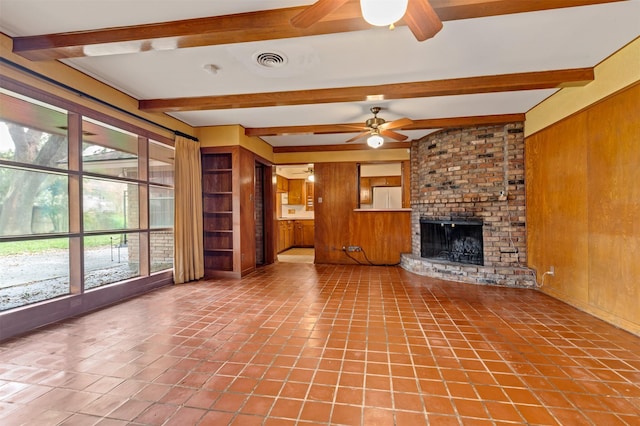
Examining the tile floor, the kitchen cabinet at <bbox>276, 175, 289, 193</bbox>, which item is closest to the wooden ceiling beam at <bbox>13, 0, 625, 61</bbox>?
the tile floor

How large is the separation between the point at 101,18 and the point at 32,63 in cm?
108

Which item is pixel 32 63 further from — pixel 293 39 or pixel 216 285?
pixel 216 285

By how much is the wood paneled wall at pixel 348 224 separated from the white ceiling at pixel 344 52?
2.42 metres

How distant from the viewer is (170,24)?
2.13 meters

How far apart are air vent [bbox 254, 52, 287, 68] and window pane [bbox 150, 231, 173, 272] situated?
3.01 metres

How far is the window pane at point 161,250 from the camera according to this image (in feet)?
13.9

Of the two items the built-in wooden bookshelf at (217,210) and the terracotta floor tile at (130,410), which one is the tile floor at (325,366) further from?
the built-in wooden bookshelf at (217,210)

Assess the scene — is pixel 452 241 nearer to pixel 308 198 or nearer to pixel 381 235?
pixel 381 235

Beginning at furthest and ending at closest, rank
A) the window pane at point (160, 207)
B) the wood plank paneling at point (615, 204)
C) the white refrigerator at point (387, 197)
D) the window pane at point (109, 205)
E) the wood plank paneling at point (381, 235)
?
the white refrigerator at point (387, 197), the wood plank paneling at point (381, 235), the window pane at point (160, 207), the window pane at point (109, 205), the wood plank paneling at point (615, 204)

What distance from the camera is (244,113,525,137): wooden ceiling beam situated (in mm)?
4242

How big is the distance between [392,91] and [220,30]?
1.94 meters

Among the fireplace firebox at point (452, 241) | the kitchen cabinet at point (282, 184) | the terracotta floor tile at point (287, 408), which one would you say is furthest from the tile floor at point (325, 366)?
the kitchen cabinet at point (282, 184)

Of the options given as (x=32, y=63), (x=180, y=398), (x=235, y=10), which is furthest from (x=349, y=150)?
(x=180, y=398)

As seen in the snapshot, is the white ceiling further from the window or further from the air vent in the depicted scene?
the window
